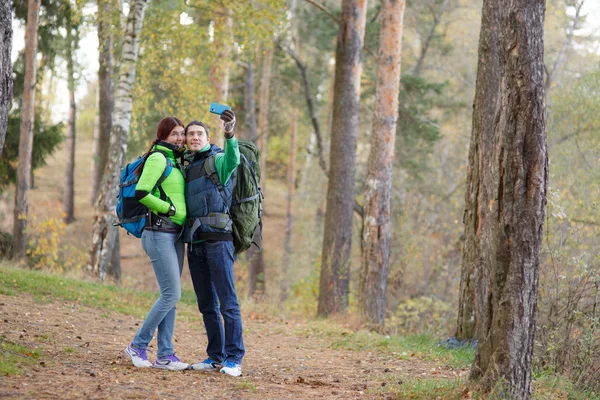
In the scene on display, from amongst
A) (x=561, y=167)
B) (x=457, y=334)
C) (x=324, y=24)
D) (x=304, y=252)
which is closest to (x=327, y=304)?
(x=457, y=334)

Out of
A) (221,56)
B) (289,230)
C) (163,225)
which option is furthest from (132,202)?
(289,230)

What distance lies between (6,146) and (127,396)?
12930mm

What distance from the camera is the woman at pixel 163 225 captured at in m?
5.62

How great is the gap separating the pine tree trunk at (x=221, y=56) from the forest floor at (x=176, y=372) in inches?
250

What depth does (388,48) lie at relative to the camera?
38.7 feet

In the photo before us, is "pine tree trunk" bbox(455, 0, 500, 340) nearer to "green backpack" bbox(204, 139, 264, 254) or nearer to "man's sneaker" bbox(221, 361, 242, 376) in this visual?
"green backpack" bbox(204, 139, 264, 254)

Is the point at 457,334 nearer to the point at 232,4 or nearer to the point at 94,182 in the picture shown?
the point at 232,4

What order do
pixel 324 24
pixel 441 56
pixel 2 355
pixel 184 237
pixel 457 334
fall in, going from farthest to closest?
pixel 441 56 < pixel 324 24 < pixel 457 334 < pixel 184 237 < pixel 2 355

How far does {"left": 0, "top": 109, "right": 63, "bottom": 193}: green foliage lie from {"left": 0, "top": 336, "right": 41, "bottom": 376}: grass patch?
1099 cm

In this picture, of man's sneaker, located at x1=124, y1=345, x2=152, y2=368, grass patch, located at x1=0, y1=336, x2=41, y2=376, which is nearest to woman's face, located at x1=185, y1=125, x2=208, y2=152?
man's sneaker, located at x1=124, y1=345, x2=152, y2=368

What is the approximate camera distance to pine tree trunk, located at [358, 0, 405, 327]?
1158 cm

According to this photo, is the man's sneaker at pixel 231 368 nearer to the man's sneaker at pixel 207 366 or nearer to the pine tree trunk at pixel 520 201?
the man's sneaker at pixel 207 366

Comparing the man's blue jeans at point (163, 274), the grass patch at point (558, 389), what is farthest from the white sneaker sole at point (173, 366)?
the grass patch at point (558, 389)

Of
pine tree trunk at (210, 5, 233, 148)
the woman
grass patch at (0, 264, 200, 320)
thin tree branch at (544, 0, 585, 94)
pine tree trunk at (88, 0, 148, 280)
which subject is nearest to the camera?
the woman
